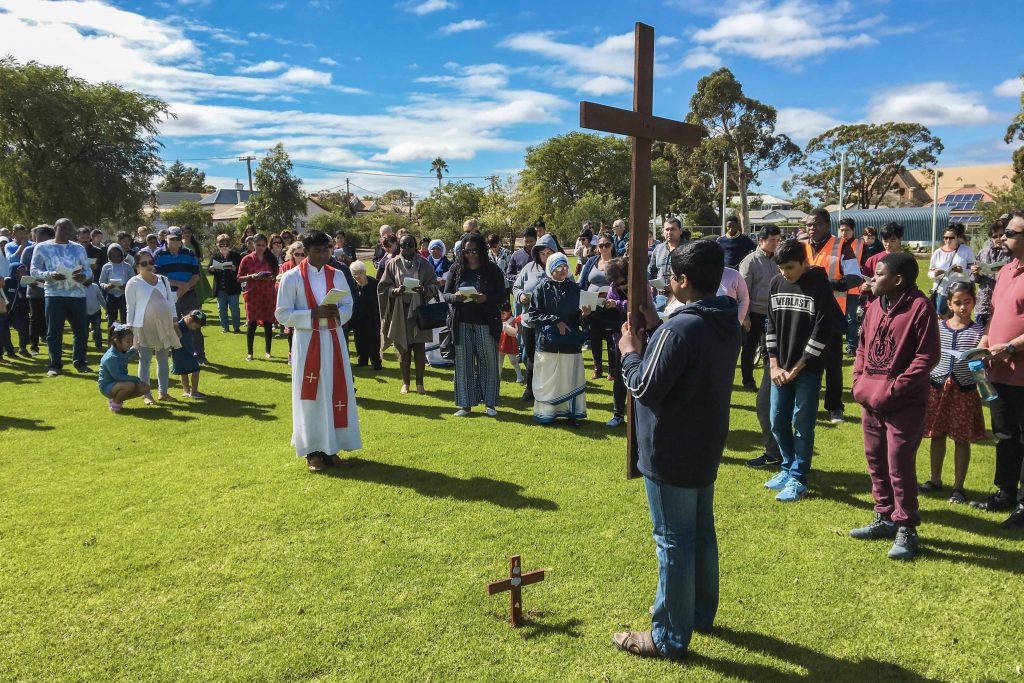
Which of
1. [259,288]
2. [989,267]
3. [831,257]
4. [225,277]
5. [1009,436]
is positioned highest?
[831,257]

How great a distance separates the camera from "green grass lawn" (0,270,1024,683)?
3.49m

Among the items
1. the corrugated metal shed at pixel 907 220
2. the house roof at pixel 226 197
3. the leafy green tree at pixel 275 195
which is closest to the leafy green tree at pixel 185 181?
the house roof at pixel 226 197

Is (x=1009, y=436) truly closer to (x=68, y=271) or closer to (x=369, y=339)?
(x=369, y=339)

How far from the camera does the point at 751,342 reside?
9.21 metres

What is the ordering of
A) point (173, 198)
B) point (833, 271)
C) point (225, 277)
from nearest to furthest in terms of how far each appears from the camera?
point (833, 271), point (225, 277), point (173, 198)

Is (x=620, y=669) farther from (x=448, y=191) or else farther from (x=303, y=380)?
(x=448, y=191)

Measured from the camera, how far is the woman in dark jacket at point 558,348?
794cm

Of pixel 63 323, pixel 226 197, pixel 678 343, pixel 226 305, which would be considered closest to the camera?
pixel 678 343

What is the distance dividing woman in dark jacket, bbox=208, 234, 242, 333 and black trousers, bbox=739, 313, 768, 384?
977 centimetres

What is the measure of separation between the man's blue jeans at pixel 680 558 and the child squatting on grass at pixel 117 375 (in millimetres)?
7659

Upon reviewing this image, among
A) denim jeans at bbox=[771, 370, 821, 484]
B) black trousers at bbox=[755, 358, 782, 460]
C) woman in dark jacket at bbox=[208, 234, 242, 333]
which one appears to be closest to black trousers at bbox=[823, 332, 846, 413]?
black trousers at bbox=[755, 358, 782, 460]

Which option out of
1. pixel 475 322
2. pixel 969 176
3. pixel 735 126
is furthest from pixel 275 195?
pixel 969 176

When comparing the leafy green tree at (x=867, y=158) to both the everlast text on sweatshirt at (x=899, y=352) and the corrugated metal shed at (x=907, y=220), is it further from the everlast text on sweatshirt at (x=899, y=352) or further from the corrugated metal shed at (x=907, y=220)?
the everlast text on sweatshirt at (x=899, y=352)

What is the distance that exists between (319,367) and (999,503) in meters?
5.77
